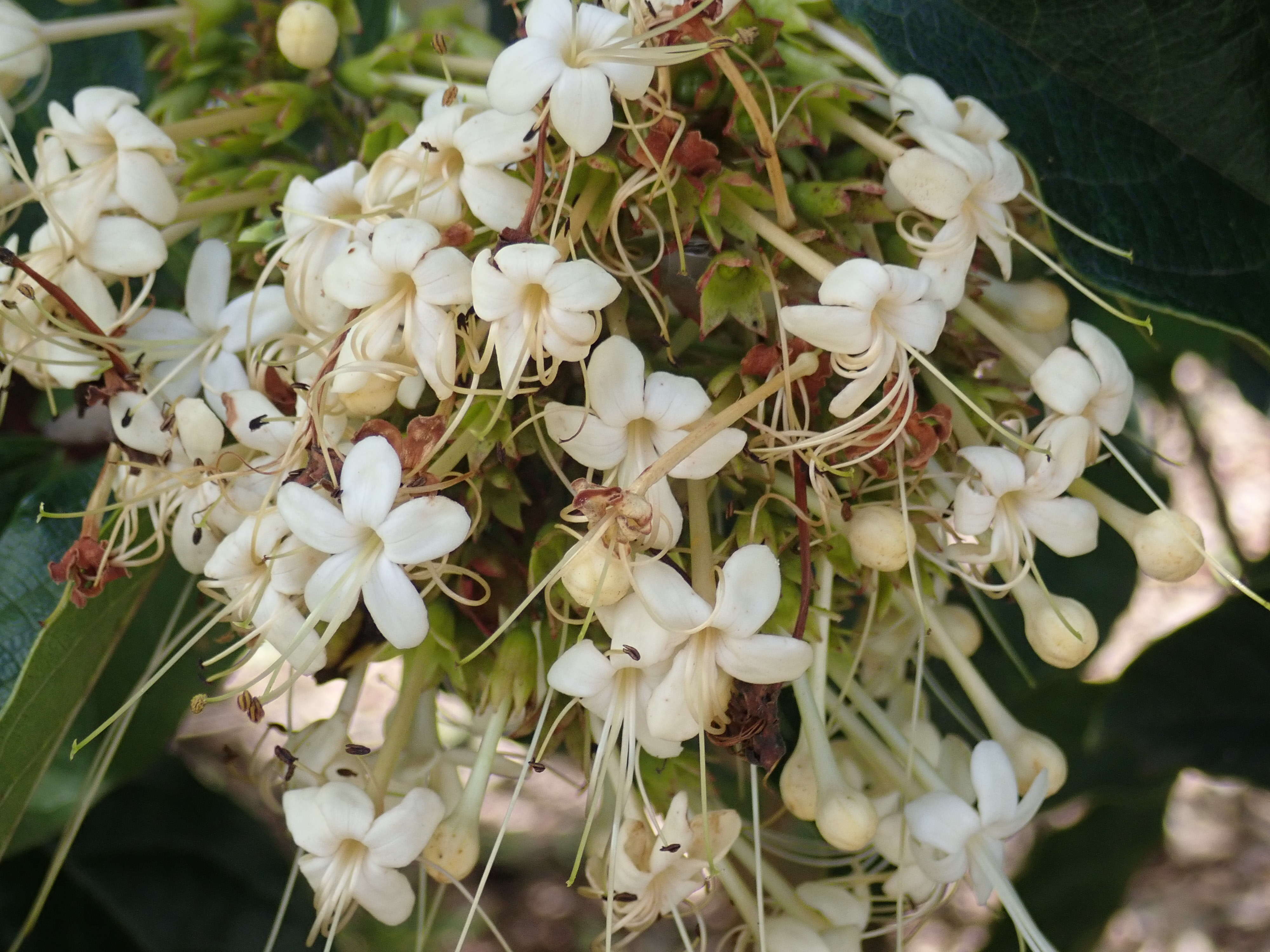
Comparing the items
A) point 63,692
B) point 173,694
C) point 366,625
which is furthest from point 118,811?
point 366,625

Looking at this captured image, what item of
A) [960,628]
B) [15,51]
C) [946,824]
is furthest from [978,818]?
[15,51]

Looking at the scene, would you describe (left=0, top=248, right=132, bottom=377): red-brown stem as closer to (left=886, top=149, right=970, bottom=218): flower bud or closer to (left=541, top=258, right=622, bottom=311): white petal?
(left=541, top=258, right=622, bottom=311): white petal

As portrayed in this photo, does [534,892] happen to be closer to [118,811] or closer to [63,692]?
[118,811]

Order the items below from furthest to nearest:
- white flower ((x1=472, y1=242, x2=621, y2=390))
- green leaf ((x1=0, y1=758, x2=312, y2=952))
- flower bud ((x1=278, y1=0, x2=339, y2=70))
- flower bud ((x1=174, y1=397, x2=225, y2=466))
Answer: green leaf ((x1=0, y1=758, x2=312, y2=952)) → flower bud ((x1=278, y1=0, x2=339, y2=70)) → flower bud ((x1=174, y1=397, x2=225, y2=466)) → white flower ((x1=472, y1=242, x2=621, y2=390))

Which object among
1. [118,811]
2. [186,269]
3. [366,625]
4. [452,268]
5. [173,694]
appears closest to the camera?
[452,268]

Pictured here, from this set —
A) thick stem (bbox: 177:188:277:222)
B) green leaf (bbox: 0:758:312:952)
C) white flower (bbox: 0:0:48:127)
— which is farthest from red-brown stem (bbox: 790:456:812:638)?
green leaf (bbox: 0:758:312:952)

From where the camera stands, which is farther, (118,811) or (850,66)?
(118,811)
